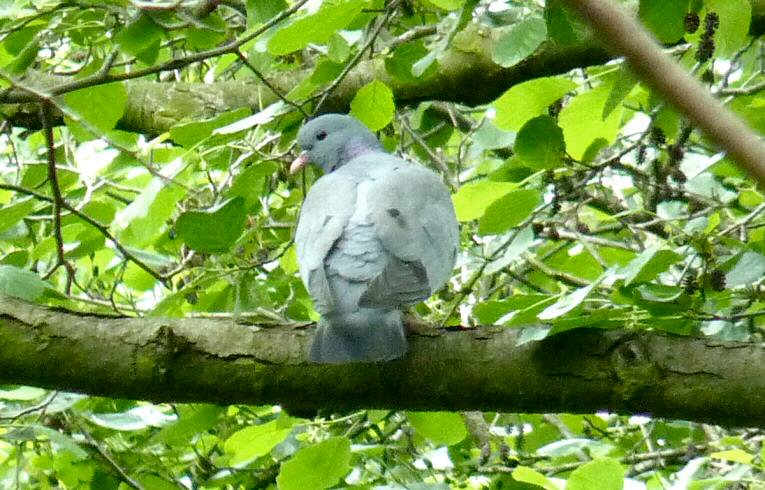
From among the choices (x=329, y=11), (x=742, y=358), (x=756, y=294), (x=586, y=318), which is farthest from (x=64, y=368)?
(x=756, y=294)

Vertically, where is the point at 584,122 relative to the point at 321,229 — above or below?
above

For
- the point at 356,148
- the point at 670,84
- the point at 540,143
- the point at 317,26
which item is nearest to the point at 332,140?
the point at 356,148

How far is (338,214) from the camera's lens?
8.37 ft

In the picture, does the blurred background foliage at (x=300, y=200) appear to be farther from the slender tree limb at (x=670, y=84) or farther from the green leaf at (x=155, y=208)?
the slender tree limb at (x=670, y=84)

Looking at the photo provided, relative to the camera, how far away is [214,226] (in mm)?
2086

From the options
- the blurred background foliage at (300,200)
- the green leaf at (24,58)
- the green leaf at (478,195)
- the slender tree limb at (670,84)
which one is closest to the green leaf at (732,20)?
the blurred background foliage at (300,200)

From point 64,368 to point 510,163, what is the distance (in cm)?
111

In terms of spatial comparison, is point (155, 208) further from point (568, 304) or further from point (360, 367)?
point (568, 304)

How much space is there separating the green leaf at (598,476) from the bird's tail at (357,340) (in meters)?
0.40

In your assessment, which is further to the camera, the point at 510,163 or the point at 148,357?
the point at 510,163

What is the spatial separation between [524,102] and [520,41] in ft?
1.11

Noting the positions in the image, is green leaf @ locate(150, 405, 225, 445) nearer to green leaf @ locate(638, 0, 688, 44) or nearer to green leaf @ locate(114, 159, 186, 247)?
green leaf @ locate(114, 159, 186, 247)

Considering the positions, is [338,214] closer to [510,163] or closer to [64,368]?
[510,163]

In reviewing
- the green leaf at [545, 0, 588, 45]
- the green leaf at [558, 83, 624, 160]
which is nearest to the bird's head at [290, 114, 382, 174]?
the green leaf at [558, 83, 624, 160]
